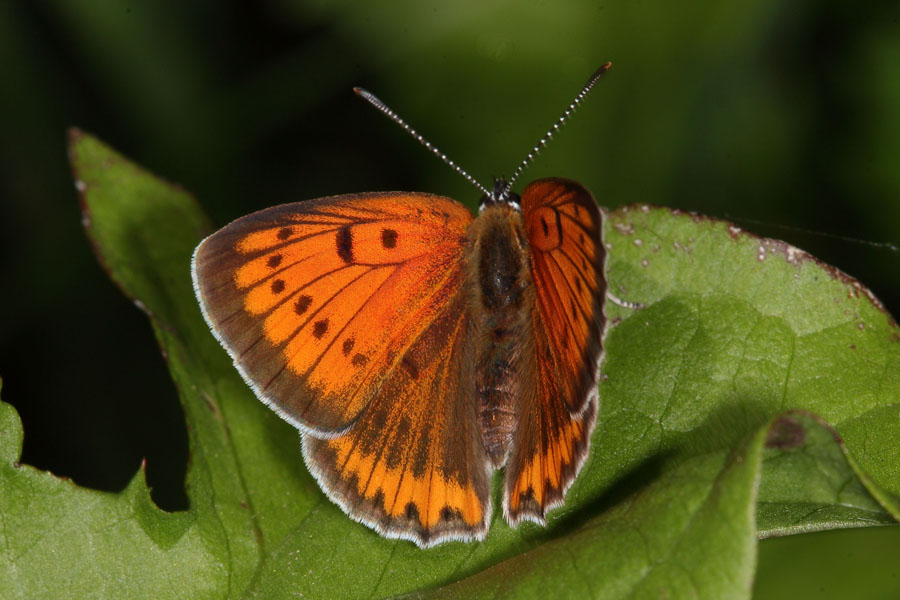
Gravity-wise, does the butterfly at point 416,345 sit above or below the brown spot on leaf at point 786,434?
below

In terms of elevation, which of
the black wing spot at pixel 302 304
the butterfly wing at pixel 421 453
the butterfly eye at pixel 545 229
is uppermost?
the butterfly eye at pixel 545 229

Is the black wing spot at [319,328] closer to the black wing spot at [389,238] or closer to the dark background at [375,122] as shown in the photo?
the black wing spot at [389,238]

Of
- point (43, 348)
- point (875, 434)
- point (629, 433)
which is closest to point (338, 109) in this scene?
point (43, 348)

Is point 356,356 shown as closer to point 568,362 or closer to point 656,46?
point 568,362

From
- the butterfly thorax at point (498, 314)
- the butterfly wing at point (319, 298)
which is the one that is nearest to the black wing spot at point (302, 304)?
the butterfly wing at point (319, 298)

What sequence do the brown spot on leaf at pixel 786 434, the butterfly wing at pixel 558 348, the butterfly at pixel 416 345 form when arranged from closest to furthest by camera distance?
1. the brown spot on leaf at pixel 786 434
2. the butterfly wing at pixel 558 348
3. the butterfly at pixel 416 345

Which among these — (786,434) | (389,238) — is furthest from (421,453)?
(786,434)

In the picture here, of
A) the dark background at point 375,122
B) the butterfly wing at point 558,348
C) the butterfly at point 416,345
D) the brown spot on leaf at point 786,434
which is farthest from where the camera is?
the dark background at point 375,122

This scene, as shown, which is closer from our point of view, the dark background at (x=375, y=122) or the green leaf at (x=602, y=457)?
the green leaf at (x=602, y=457)
